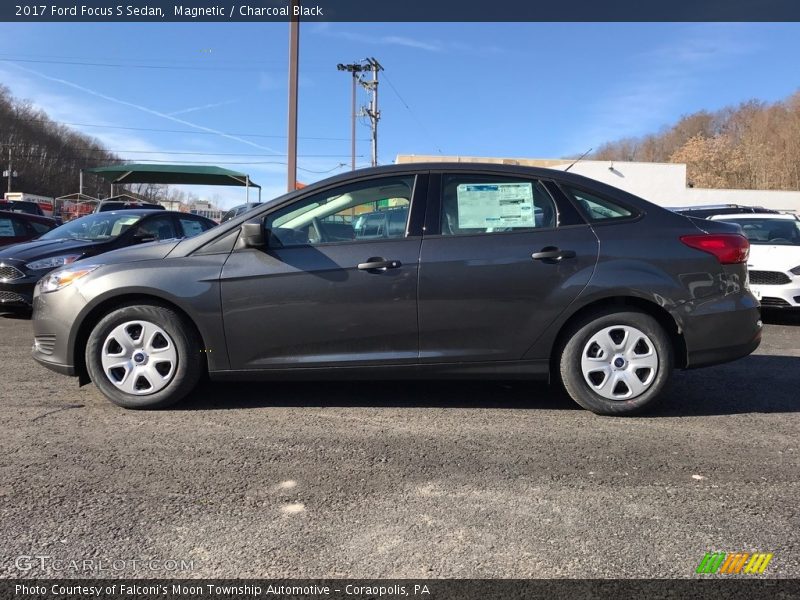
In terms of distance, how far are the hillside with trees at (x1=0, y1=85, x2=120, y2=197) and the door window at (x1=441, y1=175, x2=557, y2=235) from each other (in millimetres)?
97165

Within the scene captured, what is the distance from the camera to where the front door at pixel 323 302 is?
3725mm

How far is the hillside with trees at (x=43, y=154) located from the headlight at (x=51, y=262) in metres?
91.9

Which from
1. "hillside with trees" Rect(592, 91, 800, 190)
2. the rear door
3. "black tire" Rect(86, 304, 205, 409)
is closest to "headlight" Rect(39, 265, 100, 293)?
"black tire" Rect(86, 304, 205, 409)

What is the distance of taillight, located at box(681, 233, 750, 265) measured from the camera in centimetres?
380

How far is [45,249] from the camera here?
7.30m

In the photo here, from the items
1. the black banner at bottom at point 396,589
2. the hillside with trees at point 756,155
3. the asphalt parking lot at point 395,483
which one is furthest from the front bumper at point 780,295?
the hillside with trees at point 756,155

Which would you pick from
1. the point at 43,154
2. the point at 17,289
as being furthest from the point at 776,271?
the point at 43,154

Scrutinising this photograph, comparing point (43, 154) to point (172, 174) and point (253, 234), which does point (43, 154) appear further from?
point (253, 234)

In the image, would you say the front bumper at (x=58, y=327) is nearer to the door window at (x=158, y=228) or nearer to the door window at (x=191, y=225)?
the door window at (x=158, y=228)

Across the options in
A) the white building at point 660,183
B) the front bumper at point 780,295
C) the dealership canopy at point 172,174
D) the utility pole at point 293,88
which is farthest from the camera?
the white building at point 660,183

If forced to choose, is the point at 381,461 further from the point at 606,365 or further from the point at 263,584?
the point at 606,365

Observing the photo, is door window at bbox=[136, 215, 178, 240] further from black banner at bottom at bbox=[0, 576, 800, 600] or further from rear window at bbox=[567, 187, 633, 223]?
black banner at bottom at bbox=[0, 576, 800, 600]

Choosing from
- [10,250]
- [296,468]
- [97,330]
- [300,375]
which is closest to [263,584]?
[296,468]

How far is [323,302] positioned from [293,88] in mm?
12973
